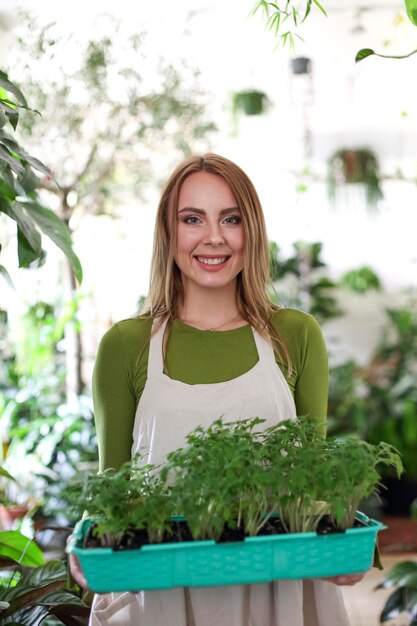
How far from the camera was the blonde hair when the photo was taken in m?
1.66

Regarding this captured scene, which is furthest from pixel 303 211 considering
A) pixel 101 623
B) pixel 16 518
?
pixel 101 623

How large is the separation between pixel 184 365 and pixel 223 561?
0.52m

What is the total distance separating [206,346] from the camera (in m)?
1.67

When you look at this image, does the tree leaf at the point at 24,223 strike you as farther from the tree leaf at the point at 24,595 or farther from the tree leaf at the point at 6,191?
the tree leaf at the point at 24,595

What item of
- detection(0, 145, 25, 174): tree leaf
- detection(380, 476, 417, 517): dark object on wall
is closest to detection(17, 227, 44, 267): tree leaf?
detection(0, 145, 25, 174): tree leaf

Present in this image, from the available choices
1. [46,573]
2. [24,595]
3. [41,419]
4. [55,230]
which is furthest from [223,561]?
[41,419]

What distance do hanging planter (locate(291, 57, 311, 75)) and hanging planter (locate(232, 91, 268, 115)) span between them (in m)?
0.36

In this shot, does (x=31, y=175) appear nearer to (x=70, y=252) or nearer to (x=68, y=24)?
(x=70, y=252)

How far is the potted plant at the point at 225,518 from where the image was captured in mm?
1192

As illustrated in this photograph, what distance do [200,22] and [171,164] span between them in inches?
60.9

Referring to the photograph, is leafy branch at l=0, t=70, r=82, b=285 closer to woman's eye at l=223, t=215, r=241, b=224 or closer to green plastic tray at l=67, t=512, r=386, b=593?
woman's eye at l=223, t=215, r=241, b=224

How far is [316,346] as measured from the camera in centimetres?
171

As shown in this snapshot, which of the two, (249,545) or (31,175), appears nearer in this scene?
(249,545)

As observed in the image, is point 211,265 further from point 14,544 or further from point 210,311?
point 14,544
